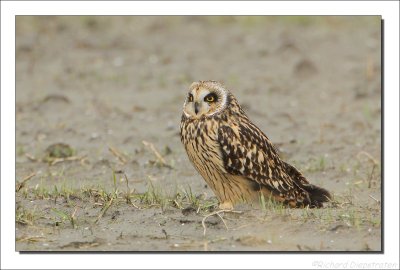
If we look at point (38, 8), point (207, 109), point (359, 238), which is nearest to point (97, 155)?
point (38, 8)

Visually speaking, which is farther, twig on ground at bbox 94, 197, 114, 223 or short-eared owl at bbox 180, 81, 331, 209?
short-eared owl at bbox 180, 81, 331, 209

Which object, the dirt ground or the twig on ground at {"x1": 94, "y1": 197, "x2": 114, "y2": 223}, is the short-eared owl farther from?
the twig on ground at {"x1": 94, "y1": 197, "x2": 114, "y2": 223}

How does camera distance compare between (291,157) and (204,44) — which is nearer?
(291,157)

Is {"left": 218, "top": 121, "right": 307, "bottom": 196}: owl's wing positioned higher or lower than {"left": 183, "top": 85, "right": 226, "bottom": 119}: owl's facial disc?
lower

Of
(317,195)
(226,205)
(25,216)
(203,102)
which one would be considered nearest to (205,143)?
(203,102)

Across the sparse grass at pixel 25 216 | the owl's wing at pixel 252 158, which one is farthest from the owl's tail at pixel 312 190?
the sparse grass at pixel 25 216

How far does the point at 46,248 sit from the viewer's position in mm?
6957

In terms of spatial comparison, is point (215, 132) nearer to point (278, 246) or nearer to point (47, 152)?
point (278, 246)

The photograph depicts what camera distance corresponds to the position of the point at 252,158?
7840 millimetres

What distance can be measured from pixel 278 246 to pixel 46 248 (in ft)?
5.41

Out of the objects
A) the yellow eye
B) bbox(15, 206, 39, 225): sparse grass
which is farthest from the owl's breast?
bbox(15, 206, 39, 225): sparse grass

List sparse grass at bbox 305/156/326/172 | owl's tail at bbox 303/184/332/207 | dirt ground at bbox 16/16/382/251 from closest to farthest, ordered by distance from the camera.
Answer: dirt ground at bbox 16/16/382/251
owl's tail at bbox 303/184/332/207
sparse grass at bbox 305/156/326/172

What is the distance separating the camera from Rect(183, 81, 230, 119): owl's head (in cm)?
774

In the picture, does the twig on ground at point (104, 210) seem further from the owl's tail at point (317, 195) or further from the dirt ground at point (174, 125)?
the owl's tail at point (317, 195)
